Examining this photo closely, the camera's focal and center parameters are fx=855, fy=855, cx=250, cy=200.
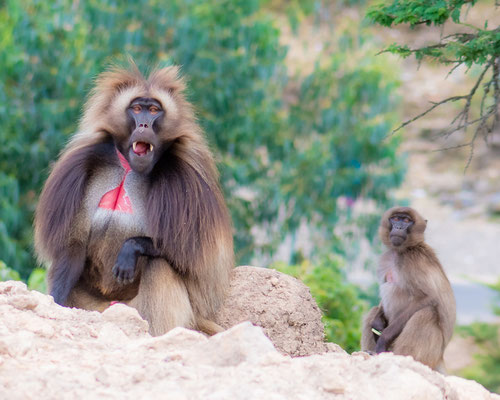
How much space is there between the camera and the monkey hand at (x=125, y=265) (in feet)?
16.9

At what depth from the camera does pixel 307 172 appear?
39.2ft

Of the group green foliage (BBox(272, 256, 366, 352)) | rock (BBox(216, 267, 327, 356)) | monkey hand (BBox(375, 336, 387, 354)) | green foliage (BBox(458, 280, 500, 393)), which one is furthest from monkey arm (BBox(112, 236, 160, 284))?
green foliage (BBox(458, 280, 500, 393))

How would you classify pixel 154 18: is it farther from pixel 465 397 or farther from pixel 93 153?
pixel 465 397

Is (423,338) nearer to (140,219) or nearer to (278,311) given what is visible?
(278,311)

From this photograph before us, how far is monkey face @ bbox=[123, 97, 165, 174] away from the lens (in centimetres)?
527

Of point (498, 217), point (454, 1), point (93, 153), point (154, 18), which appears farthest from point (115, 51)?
point (498, 217)

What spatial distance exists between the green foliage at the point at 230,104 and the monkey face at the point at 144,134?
4589 millimetres

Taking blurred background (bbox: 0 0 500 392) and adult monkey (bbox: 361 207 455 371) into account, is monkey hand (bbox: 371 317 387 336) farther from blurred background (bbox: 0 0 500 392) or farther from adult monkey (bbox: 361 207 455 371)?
blurred background (bbox: 0 0 500 392)

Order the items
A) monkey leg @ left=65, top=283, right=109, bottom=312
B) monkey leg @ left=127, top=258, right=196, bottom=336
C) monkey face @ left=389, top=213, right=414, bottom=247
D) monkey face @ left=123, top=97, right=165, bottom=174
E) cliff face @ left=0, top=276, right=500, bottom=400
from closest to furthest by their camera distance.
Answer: cliff face @ left=0, top=276, right=500, bottom=400
monkey leg @ left=127, top=258, right=196, bottom=336
monkey face @ left=123, top=97, right=165, bottom=174
monkey leg @ left=65, top=283, right=109, bottom=312
monkey face @ left=389, top=213, right=414, bottom=247

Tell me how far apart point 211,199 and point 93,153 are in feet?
2.73

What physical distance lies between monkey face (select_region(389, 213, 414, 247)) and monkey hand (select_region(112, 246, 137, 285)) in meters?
1.71

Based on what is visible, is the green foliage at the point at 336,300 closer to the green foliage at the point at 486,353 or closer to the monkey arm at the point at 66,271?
the green foliage at the point at 486,353

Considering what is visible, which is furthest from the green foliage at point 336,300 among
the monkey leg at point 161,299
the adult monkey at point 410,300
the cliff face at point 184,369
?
the cliff face at point 184,369

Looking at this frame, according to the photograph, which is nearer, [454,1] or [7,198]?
[454,1]
